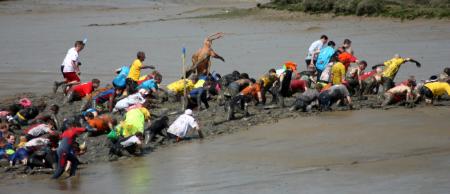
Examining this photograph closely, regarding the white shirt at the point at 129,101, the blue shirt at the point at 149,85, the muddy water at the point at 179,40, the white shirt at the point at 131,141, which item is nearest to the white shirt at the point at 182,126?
the white shirt at the point at 131,141

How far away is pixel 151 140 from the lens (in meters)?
18.3

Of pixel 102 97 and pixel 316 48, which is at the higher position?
pixel 316 48

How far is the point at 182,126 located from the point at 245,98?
2.48 metres

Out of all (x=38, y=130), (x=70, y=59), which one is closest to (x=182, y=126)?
(x=38, y=130)

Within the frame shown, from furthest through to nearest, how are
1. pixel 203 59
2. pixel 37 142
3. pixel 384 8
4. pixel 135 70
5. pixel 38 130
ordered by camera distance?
pixel 384 8
pixel 203 59
pixel 135 70
pixel 38 130
pixel 37 142

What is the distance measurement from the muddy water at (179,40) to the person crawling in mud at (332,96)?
471cm

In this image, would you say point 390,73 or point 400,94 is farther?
point 390,73

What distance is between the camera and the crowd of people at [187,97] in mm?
17781

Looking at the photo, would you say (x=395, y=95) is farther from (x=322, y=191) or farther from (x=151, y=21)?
(x=151, y=21)

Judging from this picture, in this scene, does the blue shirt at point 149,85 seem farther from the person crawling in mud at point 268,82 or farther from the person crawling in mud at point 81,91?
the person crawling in mud at point 268,82

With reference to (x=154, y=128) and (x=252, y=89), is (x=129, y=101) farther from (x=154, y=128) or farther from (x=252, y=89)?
(x=154, y=128)

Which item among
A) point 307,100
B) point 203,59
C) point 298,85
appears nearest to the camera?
point 307,100

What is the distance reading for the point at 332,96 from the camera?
1984 cm

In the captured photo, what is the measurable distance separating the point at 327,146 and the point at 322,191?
10.8ft
